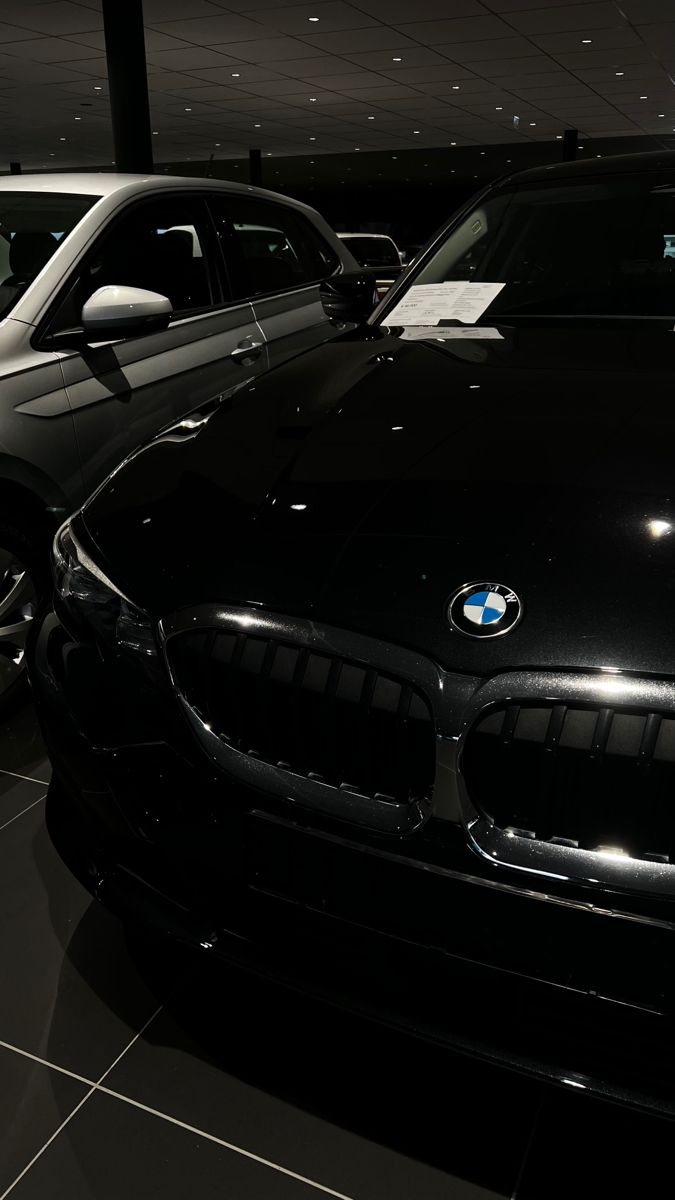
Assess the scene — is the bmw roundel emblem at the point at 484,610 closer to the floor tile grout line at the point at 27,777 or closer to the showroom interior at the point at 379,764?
the showroom interior at the point at 379,764

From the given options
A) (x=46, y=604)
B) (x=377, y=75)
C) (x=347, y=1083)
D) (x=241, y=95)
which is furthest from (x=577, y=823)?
(x=241, y=95)

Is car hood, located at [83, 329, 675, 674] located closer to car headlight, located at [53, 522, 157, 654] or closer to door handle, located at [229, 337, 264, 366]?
car headlight, located at [53, 522, 157, 654]

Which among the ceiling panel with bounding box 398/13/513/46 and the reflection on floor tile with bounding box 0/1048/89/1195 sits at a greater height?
the ceiling panel with bounding box 398/13/513/46

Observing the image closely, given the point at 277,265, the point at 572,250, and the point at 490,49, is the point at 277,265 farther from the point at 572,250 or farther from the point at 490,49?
the point at 490,49

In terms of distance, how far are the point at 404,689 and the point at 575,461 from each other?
439 mm

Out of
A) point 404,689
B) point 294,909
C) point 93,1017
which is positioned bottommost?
point 93,1017

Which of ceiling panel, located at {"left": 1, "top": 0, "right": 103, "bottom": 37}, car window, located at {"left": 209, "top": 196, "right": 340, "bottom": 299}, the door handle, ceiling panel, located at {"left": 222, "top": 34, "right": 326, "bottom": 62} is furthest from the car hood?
ceiling panel, located at {"left": 222, "top": 34, "right": 326, "bottom": 62}

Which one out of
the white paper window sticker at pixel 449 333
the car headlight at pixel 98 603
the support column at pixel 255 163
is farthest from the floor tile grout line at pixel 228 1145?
the support column at pixel 255 163

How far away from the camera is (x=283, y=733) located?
43.9 inches

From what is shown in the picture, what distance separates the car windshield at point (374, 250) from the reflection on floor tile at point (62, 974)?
35.3 feet

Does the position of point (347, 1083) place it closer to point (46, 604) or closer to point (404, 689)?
point (404, 689)

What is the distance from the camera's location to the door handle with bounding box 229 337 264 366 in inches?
121

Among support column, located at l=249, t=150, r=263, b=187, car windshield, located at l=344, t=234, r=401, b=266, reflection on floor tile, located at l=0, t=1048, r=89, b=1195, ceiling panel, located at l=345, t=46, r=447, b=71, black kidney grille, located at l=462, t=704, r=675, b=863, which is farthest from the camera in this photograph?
support column, located at l=249, t=150, r=263, b=187

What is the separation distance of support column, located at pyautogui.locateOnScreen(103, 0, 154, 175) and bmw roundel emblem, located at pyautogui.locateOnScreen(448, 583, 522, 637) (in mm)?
7747
